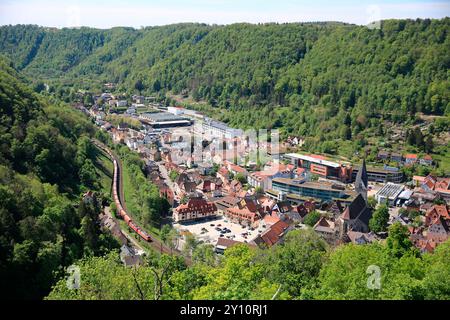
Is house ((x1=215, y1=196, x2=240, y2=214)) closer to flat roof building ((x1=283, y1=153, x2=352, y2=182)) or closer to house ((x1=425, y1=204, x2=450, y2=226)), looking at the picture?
flat roof building ((x1=283, y1=153, x2=352, y2=182))

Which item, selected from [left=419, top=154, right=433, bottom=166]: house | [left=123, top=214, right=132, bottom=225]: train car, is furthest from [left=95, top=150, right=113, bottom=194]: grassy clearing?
[left=419, top=154, right=433, bottom=166]: house

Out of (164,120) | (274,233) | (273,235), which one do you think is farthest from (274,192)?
(164,120)

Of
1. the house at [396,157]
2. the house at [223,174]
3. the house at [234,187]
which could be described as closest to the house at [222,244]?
the house at [234,187]

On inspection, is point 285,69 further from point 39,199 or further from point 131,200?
point 39,199

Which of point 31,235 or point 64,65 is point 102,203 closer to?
point 31,235

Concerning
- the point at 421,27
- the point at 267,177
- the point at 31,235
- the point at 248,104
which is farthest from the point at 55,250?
the point at 421,27
